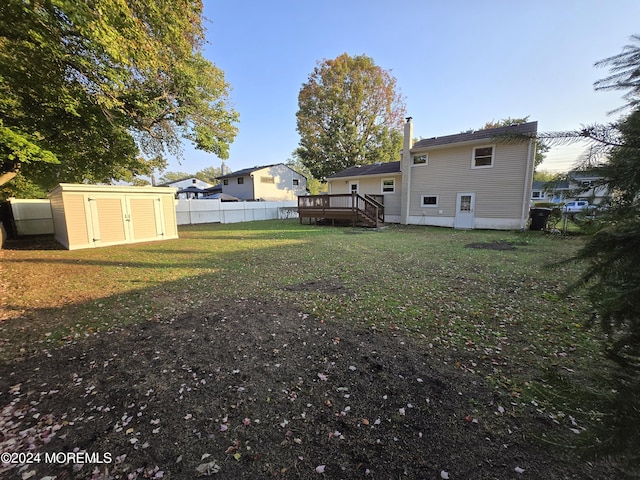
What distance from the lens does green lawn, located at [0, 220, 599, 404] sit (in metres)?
3.04

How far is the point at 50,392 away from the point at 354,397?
2763 mm

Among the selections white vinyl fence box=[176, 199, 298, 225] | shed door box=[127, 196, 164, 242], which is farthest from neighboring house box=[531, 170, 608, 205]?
white vinyl fence box=[176, 199, 298, 225]

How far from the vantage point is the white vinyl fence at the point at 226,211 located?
19203mm

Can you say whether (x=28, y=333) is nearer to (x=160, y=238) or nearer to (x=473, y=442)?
(x=473, y=442)

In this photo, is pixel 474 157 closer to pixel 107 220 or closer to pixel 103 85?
pixel 103 85

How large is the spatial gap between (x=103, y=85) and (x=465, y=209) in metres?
15.6

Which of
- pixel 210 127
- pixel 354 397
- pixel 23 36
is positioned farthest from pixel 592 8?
pixel 210 127

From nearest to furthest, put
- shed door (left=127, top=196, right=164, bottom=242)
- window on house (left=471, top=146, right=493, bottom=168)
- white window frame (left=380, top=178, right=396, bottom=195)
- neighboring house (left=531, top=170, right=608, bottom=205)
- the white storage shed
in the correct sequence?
neighboring house (left=531, top=170, right=608, bottom=205) → the white storage shed → shed door (left=127, top=196, right=164, bottom=242) → window on house (left=471, top=146, right=493, bottom=168) → white window frame (left=380, top=178, right=396, bottom=195)

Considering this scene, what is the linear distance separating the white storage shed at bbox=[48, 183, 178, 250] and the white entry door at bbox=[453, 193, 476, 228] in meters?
14.2

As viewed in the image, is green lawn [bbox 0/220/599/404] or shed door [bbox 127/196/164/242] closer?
green lawn [bbox 0/220/599/404]

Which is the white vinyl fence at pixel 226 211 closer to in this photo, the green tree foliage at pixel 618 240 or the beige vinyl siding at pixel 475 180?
the beige vinyl siding at pixel 475 180

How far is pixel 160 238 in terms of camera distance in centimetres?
1176

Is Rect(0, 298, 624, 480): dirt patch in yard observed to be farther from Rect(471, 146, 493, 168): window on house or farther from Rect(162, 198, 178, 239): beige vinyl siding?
Rect(471, 146, 493, 168): window on house

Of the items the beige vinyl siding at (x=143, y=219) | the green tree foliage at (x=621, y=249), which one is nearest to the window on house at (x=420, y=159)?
the beige vinyl siding at (x=143, y=219)
